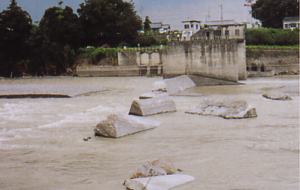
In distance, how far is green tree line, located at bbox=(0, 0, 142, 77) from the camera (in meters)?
54.8

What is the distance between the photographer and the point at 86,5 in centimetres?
5659

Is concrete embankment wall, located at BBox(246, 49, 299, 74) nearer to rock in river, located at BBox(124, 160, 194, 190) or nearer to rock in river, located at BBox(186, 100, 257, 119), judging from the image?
rock in river, located at BBox(186, 100, 257, 119)

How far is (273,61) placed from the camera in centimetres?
5247

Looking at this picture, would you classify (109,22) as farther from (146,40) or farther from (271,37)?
(271,37)

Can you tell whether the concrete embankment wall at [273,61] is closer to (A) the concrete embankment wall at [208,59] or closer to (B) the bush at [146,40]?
(B) the bush at [146,40]

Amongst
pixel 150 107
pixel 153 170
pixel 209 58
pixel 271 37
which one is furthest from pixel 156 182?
pixel 271 37

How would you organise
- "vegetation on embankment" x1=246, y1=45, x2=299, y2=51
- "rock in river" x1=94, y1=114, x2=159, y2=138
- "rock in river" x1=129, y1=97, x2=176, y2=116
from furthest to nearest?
1. "vegetation on embankment" x1=246, y1=45, x2=299, y2=51
2. "rock in river" x1=129, y1=97, x2=176, y2=116
3. "rock in river" x1=94, y1=114, x2=159, y2=138

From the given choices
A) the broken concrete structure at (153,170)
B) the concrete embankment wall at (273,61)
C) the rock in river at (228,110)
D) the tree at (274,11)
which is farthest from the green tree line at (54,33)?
the broken concrete structure at (153,170)

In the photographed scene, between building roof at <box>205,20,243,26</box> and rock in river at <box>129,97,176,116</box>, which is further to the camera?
building roof at <box>205,20,243,26</box>

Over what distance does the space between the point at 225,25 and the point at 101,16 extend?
12368 millimetres

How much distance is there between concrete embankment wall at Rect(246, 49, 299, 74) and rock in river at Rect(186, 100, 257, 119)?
3325cm

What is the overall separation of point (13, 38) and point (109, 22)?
9608mm

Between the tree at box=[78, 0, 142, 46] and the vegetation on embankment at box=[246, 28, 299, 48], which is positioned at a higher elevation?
the tree at box=[78, 0, 142, 46]

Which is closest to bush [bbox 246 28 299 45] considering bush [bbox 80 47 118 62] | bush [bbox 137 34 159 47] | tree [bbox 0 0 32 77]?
bush [bbox 137 34 159 47]
